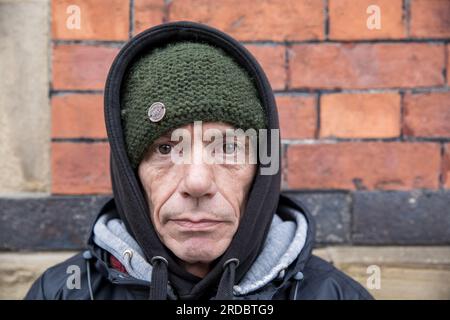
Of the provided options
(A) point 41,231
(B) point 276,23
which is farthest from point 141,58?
(A) point 41,231

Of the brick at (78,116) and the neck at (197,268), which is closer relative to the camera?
the neck at (197,268)

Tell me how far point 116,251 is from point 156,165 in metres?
0.25

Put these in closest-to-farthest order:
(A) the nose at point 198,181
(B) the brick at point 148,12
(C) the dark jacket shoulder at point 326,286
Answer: (A) the nose at point 198,181 → (C) the dark jacket shoulder at point 326,286 → (B) the brick at point 148,12

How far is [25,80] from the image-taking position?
1850 mm

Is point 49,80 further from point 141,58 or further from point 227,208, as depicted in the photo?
point 227,208

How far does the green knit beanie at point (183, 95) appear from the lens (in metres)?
1.33

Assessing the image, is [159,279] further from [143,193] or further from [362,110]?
[362,110]

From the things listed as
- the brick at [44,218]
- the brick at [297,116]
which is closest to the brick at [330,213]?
the brick at [297,116]

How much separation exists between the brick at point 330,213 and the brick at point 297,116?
0.67 feet

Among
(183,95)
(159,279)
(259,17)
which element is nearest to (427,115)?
(259,17)

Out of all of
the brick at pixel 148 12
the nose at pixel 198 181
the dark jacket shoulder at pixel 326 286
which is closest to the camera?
the nose at pixel 198 181

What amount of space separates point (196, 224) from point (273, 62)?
718mm

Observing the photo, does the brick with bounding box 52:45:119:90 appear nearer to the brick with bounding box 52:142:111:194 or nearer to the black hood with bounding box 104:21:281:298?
the brick with bounding box 52:142:111:194

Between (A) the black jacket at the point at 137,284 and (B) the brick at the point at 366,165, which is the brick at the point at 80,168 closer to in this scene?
(A) the black jacket at the point at 137,284
